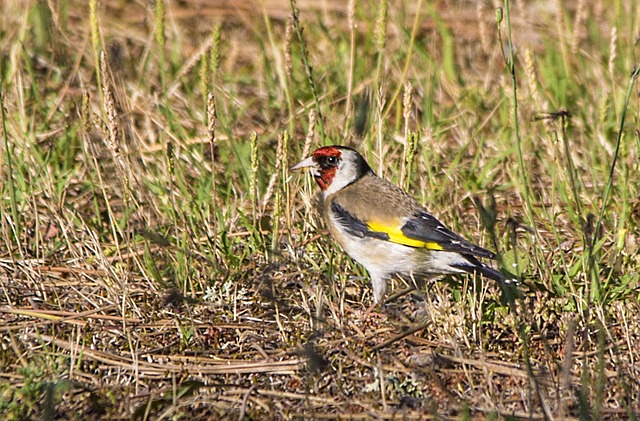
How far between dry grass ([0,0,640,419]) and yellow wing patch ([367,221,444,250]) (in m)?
0.24

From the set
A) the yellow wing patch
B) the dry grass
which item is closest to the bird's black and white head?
the dry grass

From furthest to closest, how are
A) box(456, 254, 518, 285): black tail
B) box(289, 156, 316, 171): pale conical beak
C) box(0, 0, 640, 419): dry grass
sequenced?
box(289, 156, 316, 171): pale conical beak, box(456, 254, 518, 285): black tail, box(0, 0, 640, 419): dry grass

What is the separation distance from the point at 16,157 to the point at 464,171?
8.67 ft

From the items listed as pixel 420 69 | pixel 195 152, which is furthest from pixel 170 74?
pixel 420 69

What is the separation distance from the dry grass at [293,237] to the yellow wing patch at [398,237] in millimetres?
236

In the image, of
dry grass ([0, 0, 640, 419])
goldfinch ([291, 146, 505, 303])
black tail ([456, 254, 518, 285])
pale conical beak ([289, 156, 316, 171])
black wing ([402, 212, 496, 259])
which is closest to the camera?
dry grass ([0, 0, 640, 419])

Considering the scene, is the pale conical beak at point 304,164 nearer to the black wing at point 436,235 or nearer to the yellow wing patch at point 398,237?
the yellow wing patch at point 398,237

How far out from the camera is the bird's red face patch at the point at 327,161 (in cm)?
491

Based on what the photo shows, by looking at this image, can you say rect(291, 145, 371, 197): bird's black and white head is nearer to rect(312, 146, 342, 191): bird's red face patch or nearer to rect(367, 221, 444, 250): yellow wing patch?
rect(312, 146, 342, 191): bird's red face patch

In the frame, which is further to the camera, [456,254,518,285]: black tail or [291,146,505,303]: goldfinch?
[291,146,505,303]: goldfinch

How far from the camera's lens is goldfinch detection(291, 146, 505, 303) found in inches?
175

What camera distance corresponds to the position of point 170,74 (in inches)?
262

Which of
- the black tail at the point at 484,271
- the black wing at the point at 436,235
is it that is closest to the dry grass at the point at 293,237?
the black tail at the point at 484,271

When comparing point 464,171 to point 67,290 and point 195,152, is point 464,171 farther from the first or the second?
point 67,290
